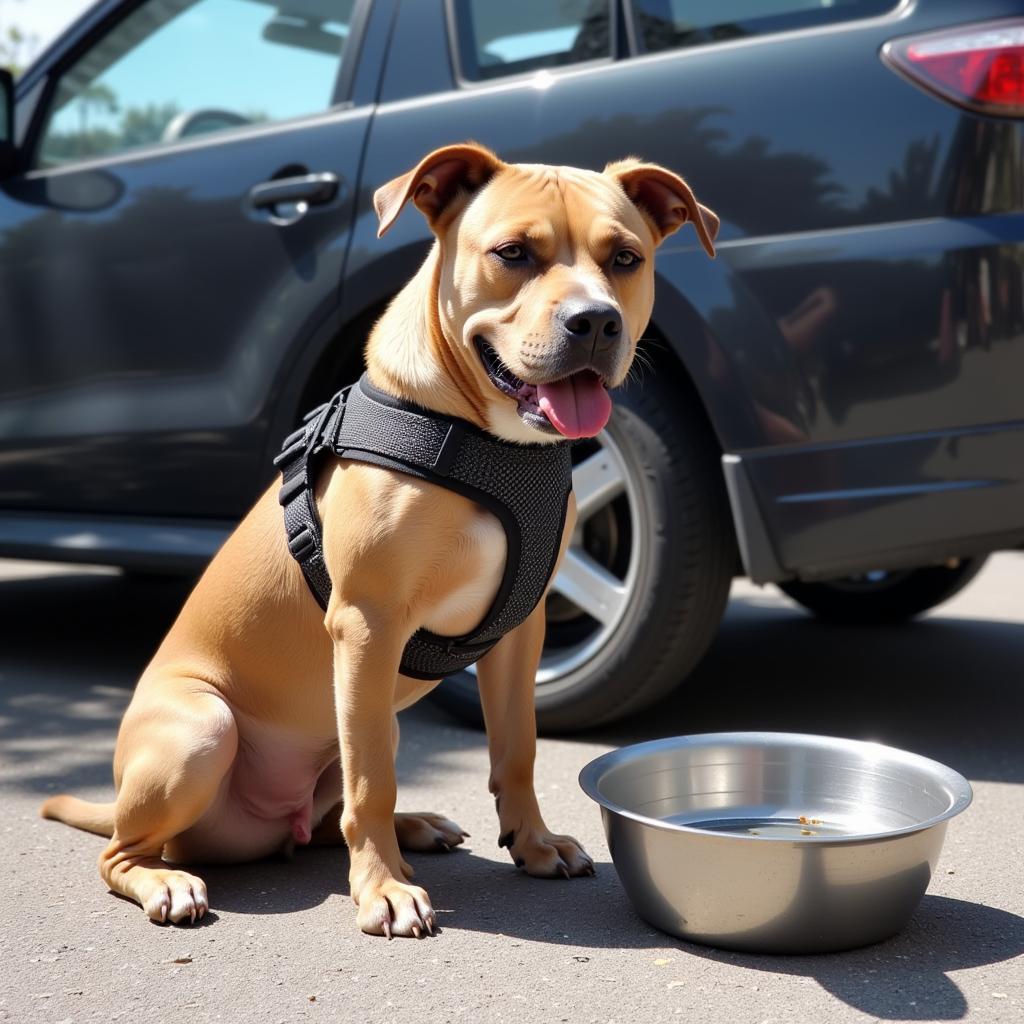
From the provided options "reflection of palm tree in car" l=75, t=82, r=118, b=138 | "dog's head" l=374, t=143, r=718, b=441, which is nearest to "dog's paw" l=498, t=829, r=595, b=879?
"dog's head" l=374, t=143, r=718, b=441

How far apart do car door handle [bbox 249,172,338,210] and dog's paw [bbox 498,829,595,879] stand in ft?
6.20

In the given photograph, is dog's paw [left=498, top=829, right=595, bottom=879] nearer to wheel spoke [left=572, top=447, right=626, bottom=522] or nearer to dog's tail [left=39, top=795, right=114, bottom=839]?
dog's tail [left=39, top=795, right=114, bottom=839]

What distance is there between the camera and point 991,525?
3.15 m

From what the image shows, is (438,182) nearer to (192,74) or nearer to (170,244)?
(170,244)

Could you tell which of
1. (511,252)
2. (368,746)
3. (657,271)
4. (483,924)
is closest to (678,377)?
(657,271)

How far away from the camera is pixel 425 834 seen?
2955 mm

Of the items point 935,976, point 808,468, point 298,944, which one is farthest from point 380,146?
point 935,976

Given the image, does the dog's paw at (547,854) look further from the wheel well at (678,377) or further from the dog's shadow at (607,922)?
the wheel well at (678,377)

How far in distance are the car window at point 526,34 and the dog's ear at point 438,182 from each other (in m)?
1.07

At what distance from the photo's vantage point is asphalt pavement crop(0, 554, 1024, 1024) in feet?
7.22

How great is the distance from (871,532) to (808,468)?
8.4 inches

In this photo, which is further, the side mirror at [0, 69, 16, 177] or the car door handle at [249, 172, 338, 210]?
the side mirror at [0, 69, 16, 177]

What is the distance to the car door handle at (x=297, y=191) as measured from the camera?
148 inches

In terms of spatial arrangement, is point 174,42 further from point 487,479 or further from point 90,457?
point 487,479
